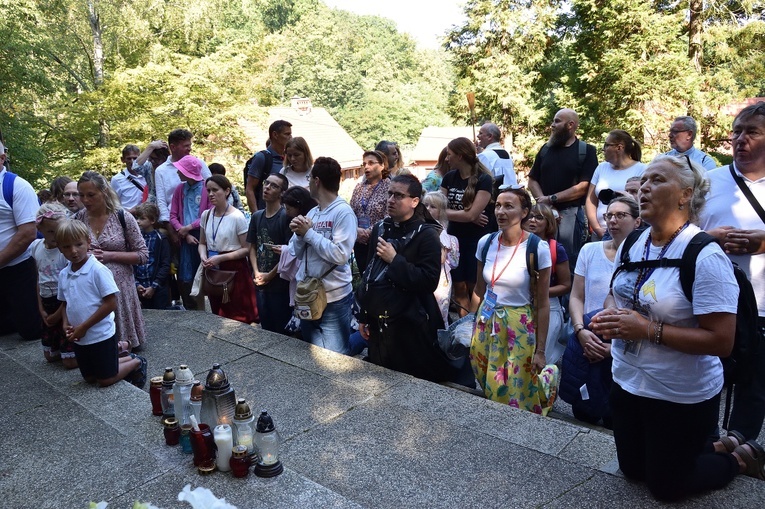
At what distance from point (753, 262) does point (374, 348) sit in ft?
8.64

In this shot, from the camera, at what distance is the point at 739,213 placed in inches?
133

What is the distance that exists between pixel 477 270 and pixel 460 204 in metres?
1.66

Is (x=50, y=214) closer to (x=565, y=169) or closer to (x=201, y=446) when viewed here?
(x=201, y=446)

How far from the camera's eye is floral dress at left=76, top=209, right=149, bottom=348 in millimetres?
5172

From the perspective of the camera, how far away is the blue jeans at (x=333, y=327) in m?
5.18

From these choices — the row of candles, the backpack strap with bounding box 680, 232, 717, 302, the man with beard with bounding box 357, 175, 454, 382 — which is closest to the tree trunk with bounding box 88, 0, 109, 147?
the man with beard with bounding box 357, 175, 454, 382

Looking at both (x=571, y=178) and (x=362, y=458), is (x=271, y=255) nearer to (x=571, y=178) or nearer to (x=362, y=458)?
(x=362, y=458)

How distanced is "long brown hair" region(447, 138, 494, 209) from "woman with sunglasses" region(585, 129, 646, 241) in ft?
3.66

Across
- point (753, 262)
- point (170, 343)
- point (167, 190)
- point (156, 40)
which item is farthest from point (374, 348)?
point (156, 40)

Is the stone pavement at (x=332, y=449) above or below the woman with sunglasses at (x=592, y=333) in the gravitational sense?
below

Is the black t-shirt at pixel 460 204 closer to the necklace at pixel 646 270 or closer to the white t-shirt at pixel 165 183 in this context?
the white t-shirt at pixel 165 183

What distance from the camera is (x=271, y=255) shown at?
5719mm

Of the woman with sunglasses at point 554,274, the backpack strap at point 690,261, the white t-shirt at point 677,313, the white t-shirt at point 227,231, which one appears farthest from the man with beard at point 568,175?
the backpack strap at point 690,261

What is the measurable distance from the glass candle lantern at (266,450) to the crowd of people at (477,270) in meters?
1.55
